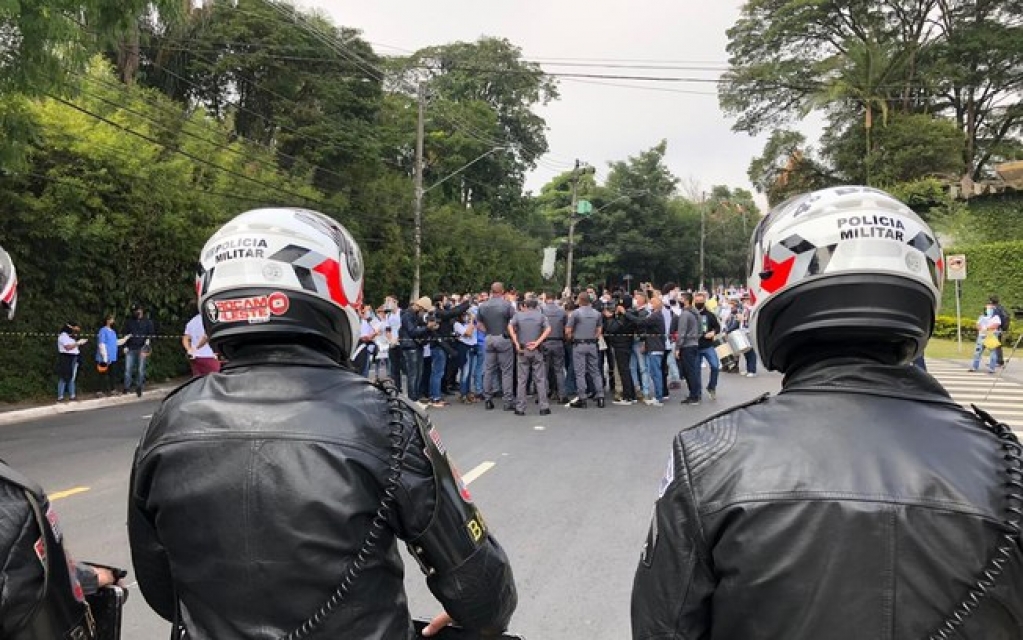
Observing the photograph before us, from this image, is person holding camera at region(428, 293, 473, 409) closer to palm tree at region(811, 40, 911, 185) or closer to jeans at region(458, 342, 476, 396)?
jeans at region(458, 342, 476, 396)

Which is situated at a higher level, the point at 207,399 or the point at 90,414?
the point at 207,399

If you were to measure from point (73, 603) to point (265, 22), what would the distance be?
26933 millimetres

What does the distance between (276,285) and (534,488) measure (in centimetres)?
494

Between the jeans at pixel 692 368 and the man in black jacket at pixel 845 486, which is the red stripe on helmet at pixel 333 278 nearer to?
the man in black jacket at pixel 845 486

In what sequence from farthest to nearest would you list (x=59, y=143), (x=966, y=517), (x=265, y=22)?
(x=265, y=22) < (x=59, y=143) < (x=966, y=517)

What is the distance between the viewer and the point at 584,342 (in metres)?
11.1

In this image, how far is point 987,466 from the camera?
1.32m

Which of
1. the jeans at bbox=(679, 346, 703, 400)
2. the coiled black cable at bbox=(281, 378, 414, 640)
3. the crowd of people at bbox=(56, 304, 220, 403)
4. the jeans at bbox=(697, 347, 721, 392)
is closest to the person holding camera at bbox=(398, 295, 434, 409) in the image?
the crowd of people at bbox=(56, 304, 220, 403)

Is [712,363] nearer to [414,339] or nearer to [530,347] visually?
[530,347]

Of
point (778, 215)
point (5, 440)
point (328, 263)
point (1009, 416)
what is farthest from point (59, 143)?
point (1009, 416)

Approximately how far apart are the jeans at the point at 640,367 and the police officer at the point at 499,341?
2114 millimetres

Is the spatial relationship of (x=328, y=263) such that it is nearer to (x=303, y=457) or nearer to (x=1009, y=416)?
(x=303, y=457)

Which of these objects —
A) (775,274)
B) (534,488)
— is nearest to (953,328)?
(534,488)

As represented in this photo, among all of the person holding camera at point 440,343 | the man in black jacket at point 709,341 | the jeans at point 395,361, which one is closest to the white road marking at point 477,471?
the person holding camera at point 440,343
